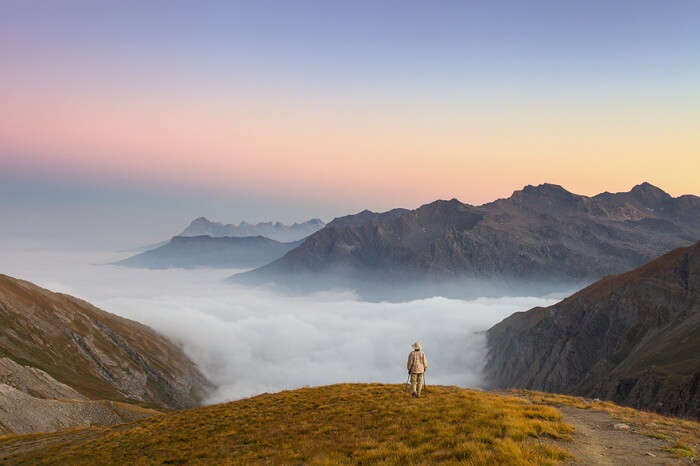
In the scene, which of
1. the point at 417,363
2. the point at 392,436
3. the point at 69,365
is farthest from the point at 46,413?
the point at 69,365

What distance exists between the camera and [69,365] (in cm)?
13775

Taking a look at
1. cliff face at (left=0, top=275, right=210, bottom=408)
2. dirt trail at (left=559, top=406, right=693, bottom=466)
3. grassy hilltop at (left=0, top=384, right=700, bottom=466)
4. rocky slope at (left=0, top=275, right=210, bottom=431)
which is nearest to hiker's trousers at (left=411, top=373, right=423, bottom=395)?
grassy hilltop at (left=0, top=384, right=700, bottom=466)

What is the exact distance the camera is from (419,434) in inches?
750

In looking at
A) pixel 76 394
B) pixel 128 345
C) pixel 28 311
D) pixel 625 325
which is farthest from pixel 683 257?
pixel 28 311

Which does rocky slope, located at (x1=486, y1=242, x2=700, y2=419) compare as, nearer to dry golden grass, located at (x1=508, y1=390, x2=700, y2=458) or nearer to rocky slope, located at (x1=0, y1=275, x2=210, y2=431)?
dry golden grass, located at (x1=508, y1=390, x2=700, y2=458)

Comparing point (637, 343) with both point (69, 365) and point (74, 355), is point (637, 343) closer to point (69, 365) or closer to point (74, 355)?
point (69, 365)

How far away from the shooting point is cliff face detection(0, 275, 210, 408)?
105312 mm

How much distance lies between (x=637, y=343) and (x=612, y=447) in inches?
6481

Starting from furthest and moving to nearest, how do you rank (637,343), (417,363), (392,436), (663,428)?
(637,343)
(417,363)
(663,428)
(392,436)

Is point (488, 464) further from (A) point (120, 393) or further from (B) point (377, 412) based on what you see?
(A) point (120, 393)

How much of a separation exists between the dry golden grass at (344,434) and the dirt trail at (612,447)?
2.85 feet

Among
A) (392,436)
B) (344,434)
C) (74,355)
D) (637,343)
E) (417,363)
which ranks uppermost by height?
(417,363)

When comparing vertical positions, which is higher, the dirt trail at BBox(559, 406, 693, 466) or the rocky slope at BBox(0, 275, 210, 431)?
the dirt trail at BBox(559, 406, 693, 466)

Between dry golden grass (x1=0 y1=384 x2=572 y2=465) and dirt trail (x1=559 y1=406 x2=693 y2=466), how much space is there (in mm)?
869
